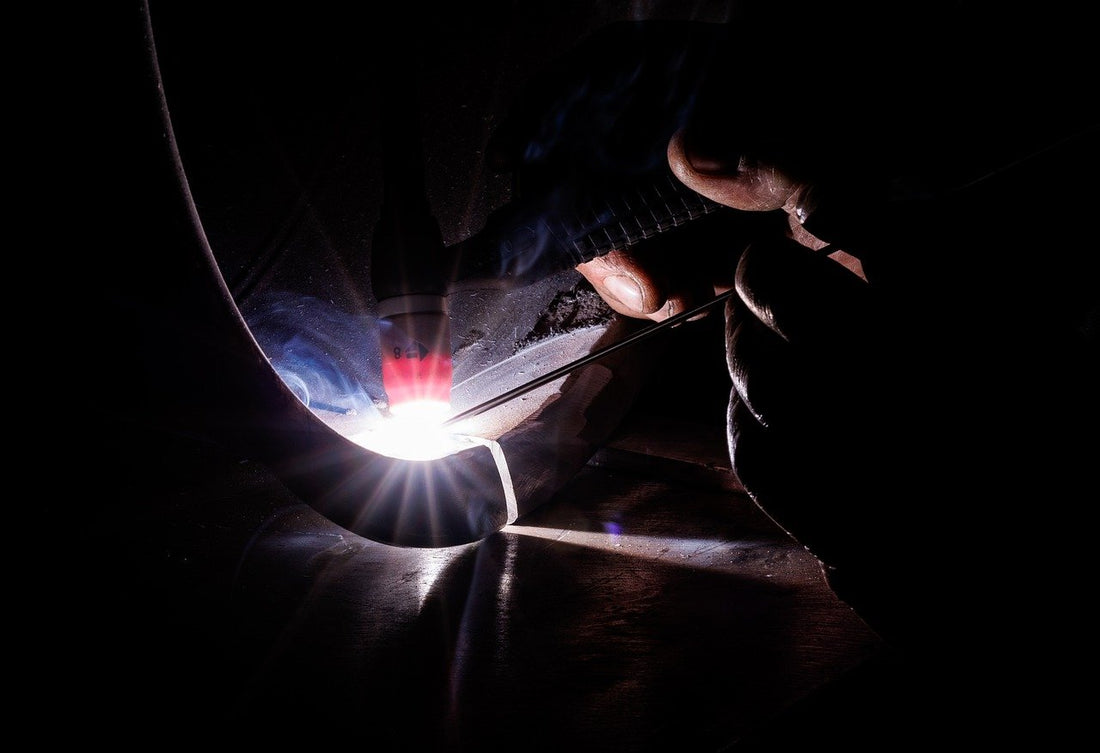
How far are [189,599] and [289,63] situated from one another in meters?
1.11

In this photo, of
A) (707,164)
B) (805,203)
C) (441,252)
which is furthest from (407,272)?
(805,203)

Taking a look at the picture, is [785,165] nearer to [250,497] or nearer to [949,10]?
[949,10]

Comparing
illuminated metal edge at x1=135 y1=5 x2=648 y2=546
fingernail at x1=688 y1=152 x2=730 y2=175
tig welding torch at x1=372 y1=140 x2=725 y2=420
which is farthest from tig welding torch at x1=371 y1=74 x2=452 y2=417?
fingernail at x1=688 y1=152 x2=730 y2=175

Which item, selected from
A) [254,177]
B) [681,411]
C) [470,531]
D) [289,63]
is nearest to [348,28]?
[289,63]

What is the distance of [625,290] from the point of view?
5.12ft

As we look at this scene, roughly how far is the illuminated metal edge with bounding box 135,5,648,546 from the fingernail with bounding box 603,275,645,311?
0.42 metres

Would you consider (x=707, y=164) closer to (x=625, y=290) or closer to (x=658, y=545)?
(x=625, y=290)

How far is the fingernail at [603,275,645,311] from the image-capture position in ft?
5.03

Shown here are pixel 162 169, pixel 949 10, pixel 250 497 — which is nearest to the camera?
pixel 162 169

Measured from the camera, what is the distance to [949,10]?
1.10 meters

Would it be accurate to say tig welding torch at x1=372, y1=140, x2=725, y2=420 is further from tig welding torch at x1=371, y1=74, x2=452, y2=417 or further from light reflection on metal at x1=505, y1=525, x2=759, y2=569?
light reflection on metal at x1=505, y1=525, x2=759, y2=569

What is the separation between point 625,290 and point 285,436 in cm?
89

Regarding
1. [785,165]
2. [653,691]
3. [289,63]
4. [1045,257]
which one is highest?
[289,63]

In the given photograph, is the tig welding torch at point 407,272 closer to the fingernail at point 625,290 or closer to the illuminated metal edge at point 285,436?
the illuminated metal edge at point 285,436
